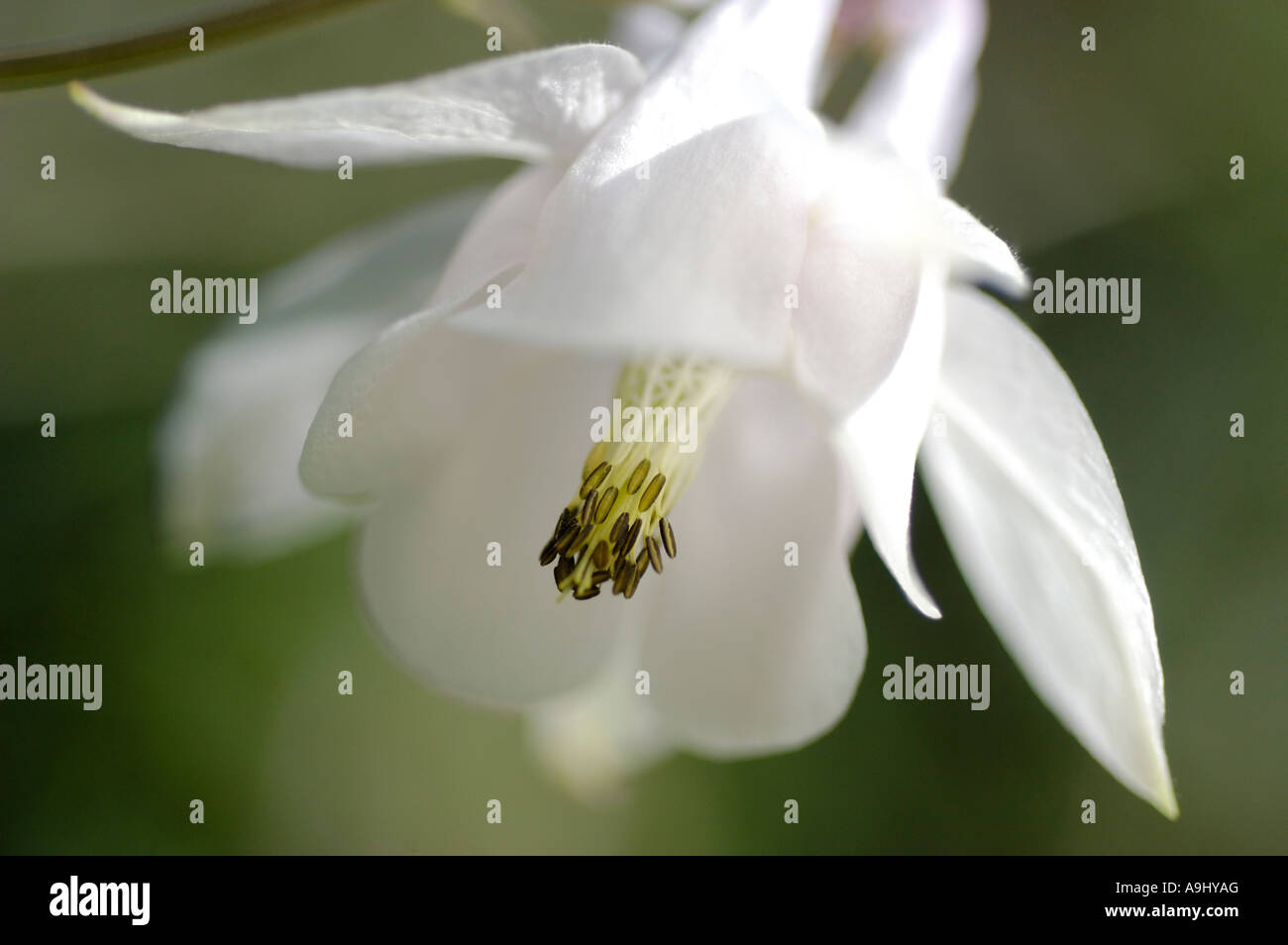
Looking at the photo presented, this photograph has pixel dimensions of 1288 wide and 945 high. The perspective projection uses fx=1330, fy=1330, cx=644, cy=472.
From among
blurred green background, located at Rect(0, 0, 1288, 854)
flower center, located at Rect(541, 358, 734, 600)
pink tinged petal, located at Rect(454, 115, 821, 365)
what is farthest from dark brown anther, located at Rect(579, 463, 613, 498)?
blurred green background, located at Rect(0, 0, 1288, 854)

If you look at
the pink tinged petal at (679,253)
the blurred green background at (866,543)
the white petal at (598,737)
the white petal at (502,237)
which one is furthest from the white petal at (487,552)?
the blurred green background at (866,543)

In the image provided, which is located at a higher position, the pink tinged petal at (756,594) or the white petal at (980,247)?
the white petal at (980,247)

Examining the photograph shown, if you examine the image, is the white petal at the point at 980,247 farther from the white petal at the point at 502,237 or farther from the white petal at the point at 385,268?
the white petal at the point at 385,268

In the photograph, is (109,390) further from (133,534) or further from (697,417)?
(697,417)

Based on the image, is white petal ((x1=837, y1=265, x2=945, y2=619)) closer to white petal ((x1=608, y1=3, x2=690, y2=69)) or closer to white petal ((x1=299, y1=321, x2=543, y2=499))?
white petal ((x1=299, y1=321, x2=543, y2=499))

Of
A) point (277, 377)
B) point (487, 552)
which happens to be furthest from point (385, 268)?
point (487, 552)

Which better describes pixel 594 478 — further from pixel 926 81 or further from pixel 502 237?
pixel 926 81
